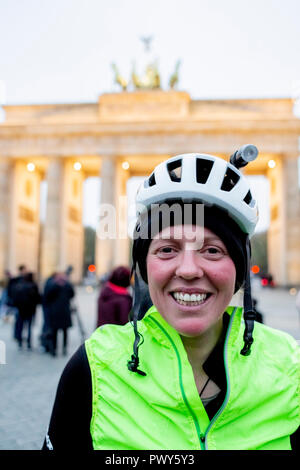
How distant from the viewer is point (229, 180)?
1375 millimetres

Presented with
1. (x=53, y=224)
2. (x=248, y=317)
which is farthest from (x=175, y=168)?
(x=53, y=224)

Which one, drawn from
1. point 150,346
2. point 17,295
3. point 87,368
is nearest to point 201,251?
point 150,346

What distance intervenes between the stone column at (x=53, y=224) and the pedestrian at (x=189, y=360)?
29696mm

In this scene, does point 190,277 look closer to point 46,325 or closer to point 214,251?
point 214,251

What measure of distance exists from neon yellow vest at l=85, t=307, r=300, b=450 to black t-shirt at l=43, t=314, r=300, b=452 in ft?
0.11

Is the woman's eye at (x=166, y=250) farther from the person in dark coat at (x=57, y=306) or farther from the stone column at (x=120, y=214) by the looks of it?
the stone column at (x=120, y=214)

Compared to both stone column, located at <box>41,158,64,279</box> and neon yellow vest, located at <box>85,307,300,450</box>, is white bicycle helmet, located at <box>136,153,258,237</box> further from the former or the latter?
stone column, located at <box>41,158,64,279</box>

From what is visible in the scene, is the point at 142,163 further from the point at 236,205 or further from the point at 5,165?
the point at 236,205

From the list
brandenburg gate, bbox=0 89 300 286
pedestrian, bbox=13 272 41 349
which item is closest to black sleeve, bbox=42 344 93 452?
pedestrian, bbox=13 272 41 349

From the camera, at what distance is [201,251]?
1218mm

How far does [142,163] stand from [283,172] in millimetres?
12329

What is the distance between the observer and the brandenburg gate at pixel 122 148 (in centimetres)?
2931

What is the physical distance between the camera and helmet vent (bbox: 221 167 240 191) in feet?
4.44

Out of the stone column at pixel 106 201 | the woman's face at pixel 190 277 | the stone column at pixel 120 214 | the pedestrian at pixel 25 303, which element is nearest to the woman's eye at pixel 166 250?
the woman's face at pixel 190 277
